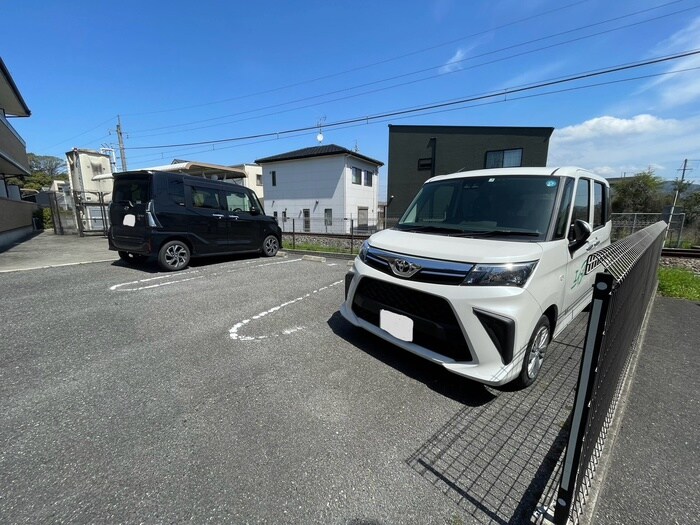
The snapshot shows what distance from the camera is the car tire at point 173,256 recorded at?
581 cm

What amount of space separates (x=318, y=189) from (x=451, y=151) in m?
8.88

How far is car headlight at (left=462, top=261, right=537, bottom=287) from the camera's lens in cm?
206

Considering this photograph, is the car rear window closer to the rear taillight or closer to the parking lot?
the rear taillight

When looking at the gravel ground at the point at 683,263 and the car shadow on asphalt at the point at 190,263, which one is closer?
the car shadow on asphalt at the point at 190,263

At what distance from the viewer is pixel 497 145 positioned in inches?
675

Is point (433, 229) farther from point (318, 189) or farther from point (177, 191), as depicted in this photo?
point (318, 189)

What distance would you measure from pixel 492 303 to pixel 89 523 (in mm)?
2370

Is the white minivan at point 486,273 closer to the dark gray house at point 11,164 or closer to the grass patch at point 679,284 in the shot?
the grass patch at point 679,284

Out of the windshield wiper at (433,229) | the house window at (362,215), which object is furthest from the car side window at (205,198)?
the house window at (362,215)

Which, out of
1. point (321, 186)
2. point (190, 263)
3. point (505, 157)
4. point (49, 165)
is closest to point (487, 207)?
point (190, 263)

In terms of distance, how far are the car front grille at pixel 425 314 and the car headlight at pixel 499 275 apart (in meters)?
0.27

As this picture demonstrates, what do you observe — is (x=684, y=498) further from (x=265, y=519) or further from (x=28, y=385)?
(x=28, y=385)

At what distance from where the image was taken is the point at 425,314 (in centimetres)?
226

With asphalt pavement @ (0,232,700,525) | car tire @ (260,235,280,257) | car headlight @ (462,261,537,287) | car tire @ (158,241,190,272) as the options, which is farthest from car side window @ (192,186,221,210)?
car headlight @ (462,261,537,287)
